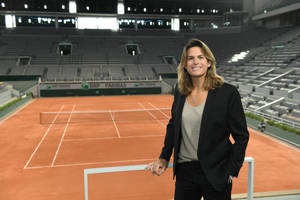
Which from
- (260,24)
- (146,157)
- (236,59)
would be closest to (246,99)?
(146,157)

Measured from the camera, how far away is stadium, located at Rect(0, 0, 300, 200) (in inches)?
325

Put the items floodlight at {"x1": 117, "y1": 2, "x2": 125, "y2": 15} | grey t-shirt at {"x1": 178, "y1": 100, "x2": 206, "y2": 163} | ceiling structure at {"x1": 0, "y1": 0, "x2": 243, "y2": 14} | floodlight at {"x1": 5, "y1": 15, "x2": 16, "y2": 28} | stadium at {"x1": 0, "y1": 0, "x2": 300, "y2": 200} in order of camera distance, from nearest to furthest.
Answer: grey t-shirt at {"x1": 178, "y1": 100, "x2": 206, "y2": 163} < stadium at {"x1": 0, "y1": 0, "x2": 300, "y2": 200} < ceiling structure at {"x1": 0, "y1": 0, "x2": 243, "y2": 14} < floodlight at {"x1": 5, "y1": 15, "x2": 16, "y2": 28} < floodlight at {"x1": 117, "y1": 2, "x2": 125, "y2": 15}

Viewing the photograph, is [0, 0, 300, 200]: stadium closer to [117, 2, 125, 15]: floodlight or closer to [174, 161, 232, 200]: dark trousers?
[117, 2, 125, 15]: floodlight

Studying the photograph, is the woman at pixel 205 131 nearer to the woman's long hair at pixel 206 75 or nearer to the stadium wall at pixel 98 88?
the woman's long hair at pixel 206 75

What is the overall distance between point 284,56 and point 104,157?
2593cm

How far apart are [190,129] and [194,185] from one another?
0.53m

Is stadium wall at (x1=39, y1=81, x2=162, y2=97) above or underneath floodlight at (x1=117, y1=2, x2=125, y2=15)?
underneath

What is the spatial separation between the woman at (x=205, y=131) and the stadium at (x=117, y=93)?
0.62 meters

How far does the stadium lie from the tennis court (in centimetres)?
5

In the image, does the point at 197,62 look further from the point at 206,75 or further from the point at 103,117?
the point at 103,117

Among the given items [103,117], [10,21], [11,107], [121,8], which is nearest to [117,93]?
[11,107]

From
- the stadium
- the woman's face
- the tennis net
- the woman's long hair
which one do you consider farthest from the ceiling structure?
the woman's face

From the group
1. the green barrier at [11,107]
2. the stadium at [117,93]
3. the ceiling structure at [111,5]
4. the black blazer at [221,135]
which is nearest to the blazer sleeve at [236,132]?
the black blazer at [221,135]

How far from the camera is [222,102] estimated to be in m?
2.34
